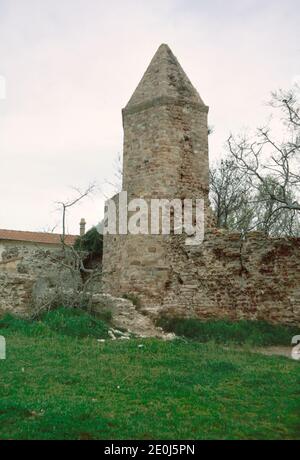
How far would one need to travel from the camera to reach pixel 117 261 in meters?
14.5

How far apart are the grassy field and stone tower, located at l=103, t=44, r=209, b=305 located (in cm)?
358

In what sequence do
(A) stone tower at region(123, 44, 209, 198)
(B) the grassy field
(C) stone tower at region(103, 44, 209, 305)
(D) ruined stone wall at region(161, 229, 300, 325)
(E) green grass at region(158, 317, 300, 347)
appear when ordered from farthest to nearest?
(A) stone tower at region(123, 44, 209, 198), (C) stone tower at region(103, 44, 209, 305), (D) ruined stone wall at region(161, 229, 300, 325), (E) green grass at region(158, 317, 300, 347), (B) the grassy field

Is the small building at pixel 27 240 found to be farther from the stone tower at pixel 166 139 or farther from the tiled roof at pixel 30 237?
the stone tower at pixel 166 139

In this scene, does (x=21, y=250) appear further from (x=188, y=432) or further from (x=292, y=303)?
(x=188, y=432)

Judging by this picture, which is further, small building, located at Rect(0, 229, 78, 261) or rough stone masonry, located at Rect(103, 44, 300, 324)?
small building, located at Rect(0, 229, 78, 261)

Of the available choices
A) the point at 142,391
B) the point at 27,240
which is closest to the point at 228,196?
the point at 27,240

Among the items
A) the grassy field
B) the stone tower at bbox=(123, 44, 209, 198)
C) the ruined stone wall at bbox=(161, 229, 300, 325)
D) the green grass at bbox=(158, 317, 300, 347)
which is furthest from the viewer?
the stone tower at bbox=(123, 44, 209, 198)

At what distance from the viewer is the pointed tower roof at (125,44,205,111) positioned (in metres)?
14.4

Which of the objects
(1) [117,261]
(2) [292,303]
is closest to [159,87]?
(1) [117,261]

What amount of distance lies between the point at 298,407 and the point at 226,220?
20.4 meters

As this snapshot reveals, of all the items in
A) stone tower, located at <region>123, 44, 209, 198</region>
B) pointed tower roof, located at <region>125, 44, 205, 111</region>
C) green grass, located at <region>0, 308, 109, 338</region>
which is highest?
pointed tower roof, located at <region>125, 44, 205, 111</region>

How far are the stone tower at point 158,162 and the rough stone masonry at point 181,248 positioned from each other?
0.03 m

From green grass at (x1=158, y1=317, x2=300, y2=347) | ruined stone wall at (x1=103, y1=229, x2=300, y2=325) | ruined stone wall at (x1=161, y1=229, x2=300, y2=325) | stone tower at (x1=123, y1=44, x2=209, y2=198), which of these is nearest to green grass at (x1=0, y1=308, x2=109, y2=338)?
ruined stone wall at (x1=103, y1=229, x2=300, y2=325)

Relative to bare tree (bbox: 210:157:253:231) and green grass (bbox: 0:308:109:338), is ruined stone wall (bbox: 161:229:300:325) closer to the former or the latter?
green grass (bbox: 0:308:109:338)
